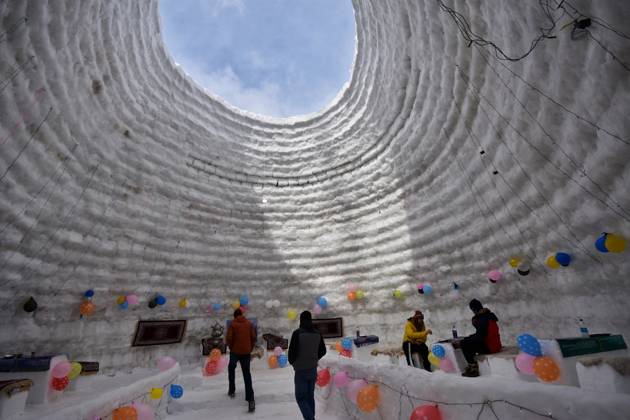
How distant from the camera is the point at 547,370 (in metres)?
2.53

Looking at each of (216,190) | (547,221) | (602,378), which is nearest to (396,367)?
(602,378)

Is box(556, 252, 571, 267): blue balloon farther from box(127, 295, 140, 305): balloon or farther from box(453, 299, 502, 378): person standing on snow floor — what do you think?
box(127, 295, 140, 305): balloon

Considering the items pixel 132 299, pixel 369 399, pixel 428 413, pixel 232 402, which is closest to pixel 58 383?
pixel 232 402

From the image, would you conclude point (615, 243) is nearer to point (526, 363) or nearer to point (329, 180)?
point (526, 363)

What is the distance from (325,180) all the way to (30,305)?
22.5 ft

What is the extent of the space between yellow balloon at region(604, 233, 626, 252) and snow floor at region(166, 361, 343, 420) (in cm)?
345

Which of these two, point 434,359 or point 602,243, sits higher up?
point 602,243

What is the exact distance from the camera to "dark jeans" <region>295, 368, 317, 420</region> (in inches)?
115

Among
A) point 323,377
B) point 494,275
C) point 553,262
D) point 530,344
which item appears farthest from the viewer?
point 494,275

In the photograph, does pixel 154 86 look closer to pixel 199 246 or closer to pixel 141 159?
pixel 141 159

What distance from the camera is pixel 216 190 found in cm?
834

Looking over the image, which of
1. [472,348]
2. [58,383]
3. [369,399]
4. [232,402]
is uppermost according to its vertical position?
[472,348]

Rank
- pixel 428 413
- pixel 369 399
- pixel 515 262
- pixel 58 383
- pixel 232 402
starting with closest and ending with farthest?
1. pixel 428 413
2. pixel 369 399
3. pixel 58 383
4. pixel 232 402
5. pixel 515 262

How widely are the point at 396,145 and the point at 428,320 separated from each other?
13.0 feet
